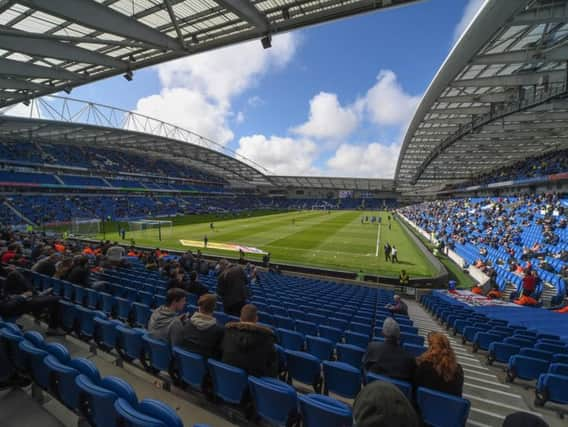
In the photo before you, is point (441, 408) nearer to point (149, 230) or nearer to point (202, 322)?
point (202, 322)

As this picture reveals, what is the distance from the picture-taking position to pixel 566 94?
1345 cm

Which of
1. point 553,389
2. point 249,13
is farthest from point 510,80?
point 553,389

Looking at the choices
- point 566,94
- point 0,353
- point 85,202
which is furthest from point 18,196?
point 566,94

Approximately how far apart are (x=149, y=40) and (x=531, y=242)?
2803 cm

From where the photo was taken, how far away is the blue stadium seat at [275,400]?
2455 mm

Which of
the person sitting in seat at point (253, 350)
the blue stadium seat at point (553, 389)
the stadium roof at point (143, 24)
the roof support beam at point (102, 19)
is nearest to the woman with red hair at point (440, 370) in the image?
the person sitting in seat at point (253, 350)

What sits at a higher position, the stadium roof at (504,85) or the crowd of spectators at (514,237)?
the stadium roof at (504,85)

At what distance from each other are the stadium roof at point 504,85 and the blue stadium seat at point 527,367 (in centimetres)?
1185

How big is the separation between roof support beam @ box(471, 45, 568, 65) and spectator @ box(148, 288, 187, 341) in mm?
17310

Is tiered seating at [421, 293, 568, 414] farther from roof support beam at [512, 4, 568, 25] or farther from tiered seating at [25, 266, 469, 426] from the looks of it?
roof support beam at [512, 4, 568, 25]

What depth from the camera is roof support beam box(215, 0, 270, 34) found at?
688 centimetres

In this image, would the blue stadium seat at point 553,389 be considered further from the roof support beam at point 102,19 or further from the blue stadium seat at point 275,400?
the roof support beam at point 102,19

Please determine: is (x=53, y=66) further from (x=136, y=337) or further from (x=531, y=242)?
(x=531, y=242)

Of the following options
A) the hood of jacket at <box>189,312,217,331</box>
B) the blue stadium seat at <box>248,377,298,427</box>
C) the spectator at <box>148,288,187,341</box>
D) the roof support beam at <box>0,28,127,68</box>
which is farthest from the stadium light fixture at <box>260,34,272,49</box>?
the blue stadium seat at <box>248,377,298,427</box>
